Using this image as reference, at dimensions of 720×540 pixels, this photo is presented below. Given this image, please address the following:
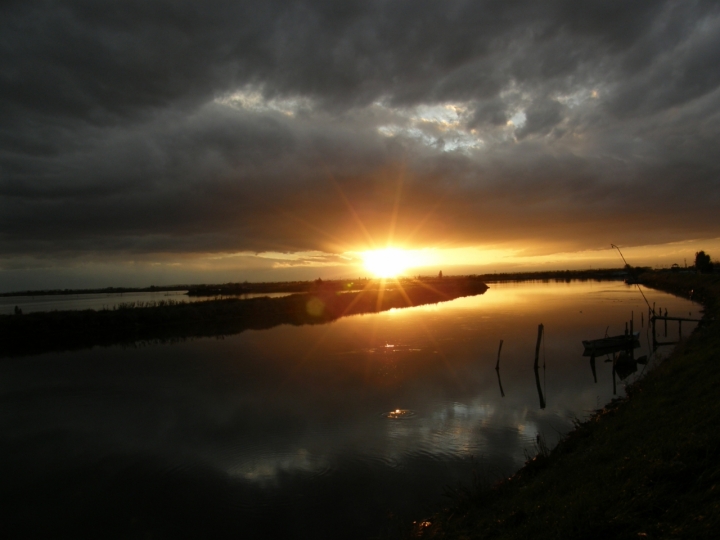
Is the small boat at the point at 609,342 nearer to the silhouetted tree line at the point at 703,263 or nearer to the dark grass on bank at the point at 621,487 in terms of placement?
the dark grass on bank at the point at 621,487

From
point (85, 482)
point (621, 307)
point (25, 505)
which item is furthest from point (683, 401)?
point (621, 307)

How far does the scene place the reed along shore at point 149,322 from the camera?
112 ft

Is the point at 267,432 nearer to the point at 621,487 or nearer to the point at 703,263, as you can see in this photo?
the point at 621,487

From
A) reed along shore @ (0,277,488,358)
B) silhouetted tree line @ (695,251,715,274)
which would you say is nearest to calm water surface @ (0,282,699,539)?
reed along shore @ (0,277,488,358)

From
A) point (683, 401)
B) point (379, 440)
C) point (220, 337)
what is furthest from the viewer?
point (220, 337)

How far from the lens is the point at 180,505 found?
383 inches

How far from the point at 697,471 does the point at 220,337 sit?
3377cm

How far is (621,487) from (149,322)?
42696 millimetres

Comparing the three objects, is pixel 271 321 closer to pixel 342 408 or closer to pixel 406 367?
pixel 406 367

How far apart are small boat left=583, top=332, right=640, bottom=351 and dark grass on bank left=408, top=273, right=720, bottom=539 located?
14.8m

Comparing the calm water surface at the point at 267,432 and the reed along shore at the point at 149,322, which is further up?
the reed along shore at the point at 149,322

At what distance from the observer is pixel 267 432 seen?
13930 millimetres

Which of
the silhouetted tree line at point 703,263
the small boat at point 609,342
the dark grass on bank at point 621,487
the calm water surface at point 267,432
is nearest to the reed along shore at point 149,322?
the calm water surface at point 267,432

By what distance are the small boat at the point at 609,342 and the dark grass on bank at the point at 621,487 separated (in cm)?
1477
